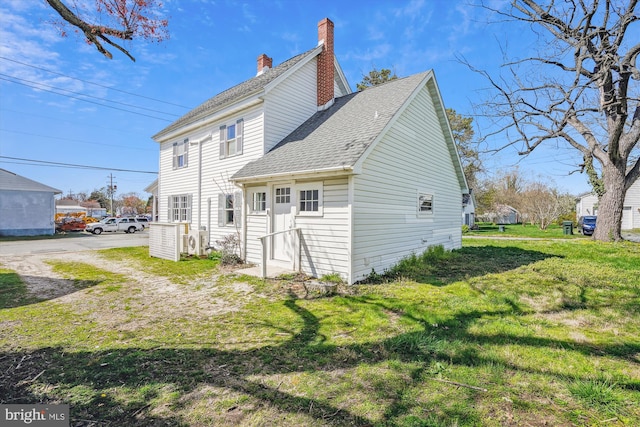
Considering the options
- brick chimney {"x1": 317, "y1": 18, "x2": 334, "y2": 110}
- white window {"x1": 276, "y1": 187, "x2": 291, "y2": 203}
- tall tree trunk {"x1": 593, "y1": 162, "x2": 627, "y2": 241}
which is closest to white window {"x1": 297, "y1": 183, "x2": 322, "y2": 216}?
white window {"x1": 276, "y1": 187, "x2": 291, "y2": 203}

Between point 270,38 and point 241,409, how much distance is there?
15.5 metres

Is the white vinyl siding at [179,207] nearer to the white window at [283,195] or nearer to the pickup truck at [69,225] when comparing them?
the white window at [283,195]

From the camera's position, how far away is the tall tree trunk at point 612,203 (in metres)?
14.0

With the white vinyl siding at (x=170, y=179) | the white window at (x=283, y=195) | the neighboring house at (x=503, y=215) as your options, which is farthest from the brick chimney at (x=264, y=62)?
the neighboring house at (x=503, y=215)

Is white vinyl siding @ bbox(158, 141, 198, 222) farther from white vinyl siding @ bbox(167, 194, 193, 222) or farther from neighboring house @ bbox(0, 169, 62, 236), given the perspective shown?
neighboring house @ bbox(0, 169, 62, 236)

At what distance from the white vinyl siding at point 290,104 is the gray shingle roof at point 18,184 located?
2502cm

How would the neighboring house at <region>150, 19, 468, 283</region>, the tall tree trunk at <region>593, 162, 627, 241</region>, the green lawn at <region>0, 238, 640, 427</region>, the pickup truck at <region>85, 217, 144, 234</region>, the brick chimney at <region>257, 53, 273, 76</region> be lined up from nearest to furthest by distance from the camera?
the green lawn at <region>0, 238, 640, 427</region> < the neighboring house at <region>150, 19, 468, 283</region> < the tall tree trunk at <region>593, 162, 627, 241</region> < the brick chimney at <region>257, 53, 273, 76</region> < the pickup truck at <region>85, 217, 144, 234</region>

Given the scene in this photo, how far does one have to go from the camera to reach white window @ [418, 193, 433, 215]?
10.4 m

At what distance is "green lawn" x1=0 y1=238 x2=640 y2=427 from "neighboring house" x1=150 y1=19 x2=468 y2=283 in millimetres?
1629

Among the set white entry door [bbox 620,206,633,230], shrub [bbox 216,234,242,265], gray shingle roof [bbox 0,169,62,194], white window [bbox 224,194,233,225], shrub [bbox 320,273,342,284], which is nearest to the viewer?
shrub [bbox 320,273,342,284]

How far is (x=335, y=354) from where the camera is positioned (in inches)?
150

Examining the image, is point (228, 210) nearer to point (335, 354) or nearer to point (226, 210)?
point (226, 210)

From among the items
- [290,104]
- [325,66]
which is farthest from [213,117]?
[325,66]

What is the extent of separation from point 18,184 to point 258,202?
2643cm
